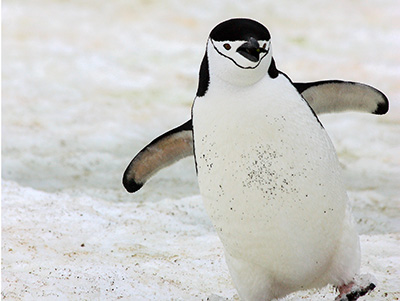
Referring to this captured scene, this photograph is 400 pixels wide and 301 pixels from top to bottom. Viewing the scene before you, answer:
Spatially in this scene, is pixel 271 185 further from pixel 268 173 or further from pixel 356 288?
pixel 356 288

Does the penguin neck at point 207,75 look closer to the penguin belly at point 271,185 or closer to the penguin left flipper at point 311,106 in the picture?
the penguin belly at point 271,185

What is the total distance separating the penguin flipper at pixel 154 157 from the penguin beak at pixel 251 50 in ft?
1.74

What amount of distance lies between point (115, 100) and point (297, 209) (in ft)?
11.5

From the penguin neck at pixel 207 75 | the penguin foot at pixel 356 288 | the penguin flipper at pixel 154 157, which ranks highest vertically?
the penguin neck at pixel 207 75

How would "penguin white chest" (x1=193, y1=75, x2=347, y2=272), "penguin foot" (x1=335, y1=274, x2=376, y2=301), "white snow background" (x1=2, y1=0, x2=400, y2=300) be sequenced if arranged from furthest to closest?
"white snow background" (x1=2, y1=0, x2=400, y2=300)
"penguin foot" (x1=335, y1=274, x2=376, y2=301)
"penguin white chest" (x1=193, y1=75, x2=347, y2=272)

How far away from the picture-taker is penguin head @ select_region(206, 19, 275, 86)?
5.63 ft

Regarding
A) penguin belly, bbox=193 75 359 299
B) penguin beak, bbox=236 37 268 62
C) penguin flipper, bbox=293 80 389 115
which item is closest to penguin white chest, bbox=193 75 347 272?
penguin belly, bbox=193 75 359 299

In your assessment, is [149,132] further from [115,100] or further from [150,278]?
[150,278]

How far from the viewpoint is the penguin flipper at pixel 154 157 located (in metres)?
2.20

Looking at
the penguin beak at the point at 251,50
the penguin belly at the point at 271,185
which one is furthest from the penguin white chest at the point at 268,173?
the penguin beak at the point at 251,50

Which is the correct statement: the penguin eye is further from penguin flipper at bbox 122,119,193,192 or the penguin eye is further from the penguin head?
penguin flipper at bbox 122,119,193,192

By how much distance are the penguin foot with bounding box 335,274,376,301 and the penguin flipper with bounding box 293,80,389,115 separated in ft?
1.76

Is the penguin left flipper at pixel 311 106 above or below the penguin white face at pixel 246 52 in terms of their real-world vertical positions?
below

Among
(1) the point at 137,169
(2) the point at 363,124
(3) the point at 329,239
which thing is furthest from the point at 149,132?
(3) the point at 329,239
